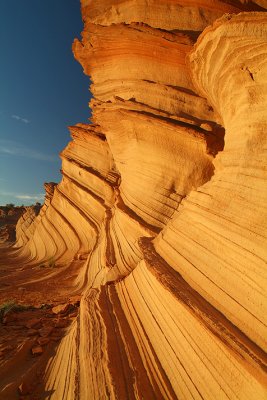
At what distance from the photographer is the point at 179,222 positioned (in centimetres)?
499

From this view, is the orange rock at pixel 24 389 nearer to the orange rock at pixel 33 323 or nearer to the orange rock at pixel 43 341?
the orange rock at pixel 43 341

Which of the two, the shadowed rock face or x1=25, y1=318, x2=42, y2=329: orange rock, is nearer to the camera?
the shadowed rock face

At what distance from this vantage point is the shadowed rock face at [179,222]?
310 cm

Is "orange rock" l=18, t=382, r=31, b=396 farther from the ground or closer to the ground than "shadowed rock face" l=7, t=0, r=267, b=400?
closer to the ground

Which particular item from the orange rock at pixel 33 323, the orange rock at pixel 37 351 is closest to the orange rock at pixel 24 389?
the orange rock at pixel 37 351

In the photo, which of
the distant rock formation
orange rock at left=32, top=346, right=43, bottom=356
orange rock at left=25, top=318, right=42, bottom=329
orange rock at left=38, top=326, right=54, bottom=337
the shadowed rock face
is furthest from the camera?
the distant rock formation

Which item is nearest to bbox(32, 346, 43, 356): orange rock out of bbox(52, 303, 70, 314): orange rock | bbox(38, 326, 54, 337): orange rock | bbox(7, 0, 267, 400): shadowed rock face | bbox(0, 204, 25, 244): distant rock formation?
bbox(7, 0, 267, 400): shadowed rock face

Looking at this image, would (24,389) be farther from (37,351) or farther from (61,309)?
(61,309)

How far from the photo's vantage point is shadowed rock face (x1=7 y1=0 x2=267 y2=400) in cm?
310

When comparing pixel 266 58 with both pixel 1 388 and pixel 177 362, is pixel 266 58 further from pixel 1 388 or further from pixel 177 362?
pixel 1 388

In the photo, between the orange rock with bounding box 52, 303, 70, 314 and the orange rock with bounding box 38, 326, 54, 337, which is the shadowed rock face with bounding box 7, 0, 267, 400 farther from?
the orange rock with bounding box 52, 303, 70, 314

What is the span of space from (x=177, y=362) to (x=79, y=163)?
12582 millimetres

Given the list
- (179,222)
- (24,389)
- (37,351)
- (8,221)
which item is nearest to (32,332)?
(37,351)

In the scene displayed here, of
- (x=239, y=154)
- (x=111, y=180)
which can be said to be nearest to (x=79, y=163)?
(x=111, y=180)
